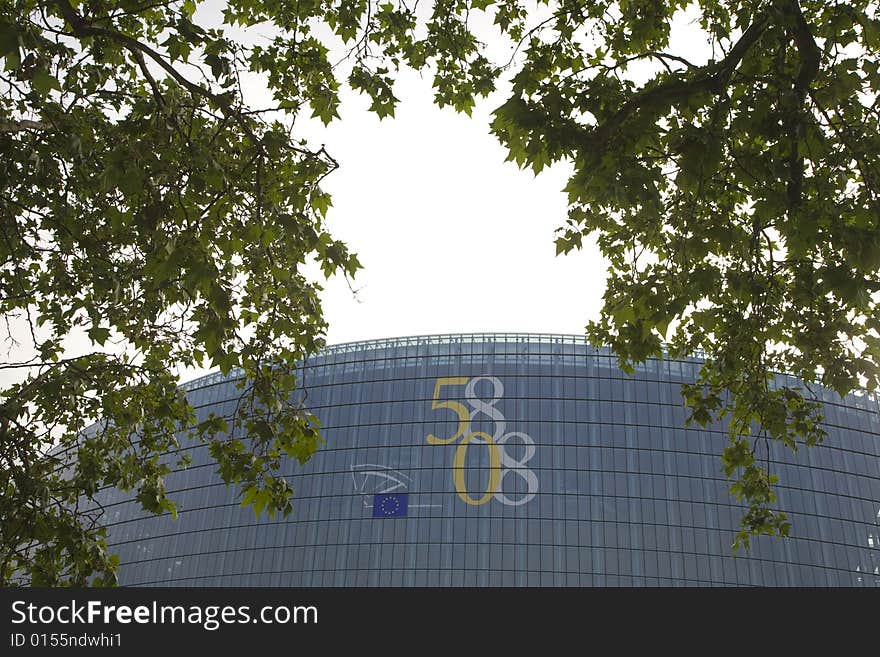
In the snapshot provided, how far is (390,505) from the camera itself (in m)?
67.3

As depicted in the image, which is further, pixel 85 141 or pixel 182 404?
pixel 182 404

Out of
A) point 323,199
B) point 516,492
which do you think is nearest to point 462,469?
point 516,492

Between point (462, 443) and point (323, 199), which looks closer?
point (323, 199)

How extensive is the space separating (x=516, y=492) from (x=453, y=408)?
949 centimetres

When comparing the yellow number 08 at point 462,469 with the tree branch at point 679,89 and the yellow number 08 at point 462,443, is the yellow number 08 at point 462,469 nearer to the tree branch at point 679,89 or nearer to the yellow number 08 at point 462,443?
the yellow number 08 at point 462,443

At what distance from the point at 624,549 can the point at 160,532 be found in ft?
143

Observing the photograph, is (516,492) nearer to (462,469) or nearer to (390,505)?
(462,469)

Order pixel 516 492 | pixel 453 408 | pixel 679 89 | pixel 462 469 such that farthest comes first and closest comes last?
pixel 453 408 → pixel 462 469 → pixel 516 492 → pixel 679 89

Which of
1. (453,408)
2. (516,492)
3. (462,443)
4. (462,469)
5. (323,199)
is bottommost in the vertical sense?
(323,199)

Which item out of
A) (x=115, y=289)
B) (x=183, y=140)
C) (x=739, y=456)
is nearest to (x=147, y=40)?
(x=183, y=140)

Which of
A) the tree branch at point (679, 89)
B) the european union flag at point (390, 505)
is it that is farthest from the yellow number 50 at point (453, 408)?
the tree branch at point (679, 89)

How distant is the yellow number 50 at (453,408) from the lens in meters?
68.2

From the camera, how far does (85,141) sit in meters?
9.30

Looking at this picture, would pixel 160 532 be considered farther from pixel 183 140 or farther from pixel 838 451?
pixel 183 140
